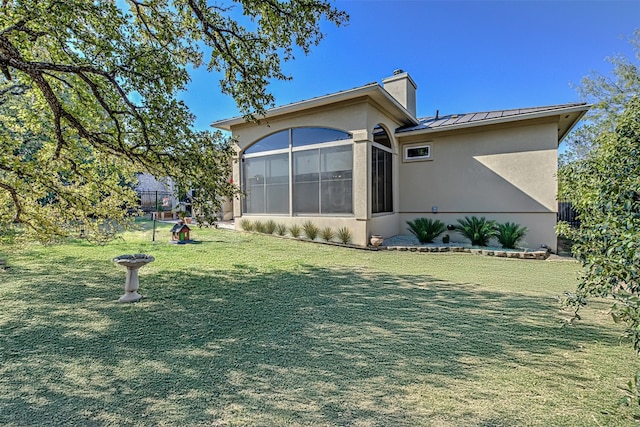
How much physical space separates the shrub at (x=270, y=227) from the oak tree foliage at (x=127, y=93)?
543 cm

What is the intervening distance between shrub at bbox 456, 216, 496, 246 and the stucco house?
463 mm

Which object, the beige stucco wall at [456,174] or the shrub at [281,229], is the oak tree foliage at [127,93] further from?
the shrub at [281,229]

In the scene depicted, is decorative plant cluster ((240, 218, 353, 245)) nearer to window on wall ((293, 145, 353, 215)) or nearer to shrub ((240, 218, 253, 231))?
shrub ((240, 218, 253, 231))

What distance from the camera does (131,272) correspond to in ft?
15.9

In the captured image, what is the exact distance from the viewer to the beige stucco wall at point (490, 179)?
917 cm

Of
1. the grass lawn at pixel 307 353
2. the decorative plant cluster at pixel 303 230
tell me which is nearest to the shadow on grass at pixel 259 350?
the grass lawn at pixel 307 353

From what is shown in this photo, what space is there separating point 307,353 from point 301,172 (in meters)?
8.18

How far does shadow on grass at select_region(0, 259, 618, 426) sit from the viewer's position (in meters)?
2.26

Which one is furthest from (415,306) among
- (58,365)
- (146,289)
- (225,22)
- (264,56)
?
(225,22)

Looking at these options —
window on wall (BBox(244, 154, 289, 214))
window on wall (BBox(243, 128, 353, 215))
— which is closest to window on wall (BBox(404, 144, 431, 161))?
window on wall (BBox(243, 128, 353, 215))

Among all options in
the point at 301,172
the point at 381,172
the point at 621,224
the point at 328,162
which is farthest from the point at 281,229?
the point at 621,224

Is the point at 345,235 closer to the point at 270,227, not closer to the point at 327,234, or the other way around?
the point at 327,234

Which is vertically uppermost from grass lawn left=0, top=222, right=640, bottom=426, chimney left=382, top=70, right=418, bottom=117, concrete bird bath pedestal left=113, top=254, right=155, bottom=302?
chimney left=382, top=70, right=418, bottom=117

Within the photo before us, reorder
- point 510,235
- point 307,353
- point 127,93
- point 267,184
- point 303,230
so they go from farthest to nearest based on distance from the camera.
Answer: point 267,184 → point 303,230 → point 510,235 → point 127,93 → point 307,353
